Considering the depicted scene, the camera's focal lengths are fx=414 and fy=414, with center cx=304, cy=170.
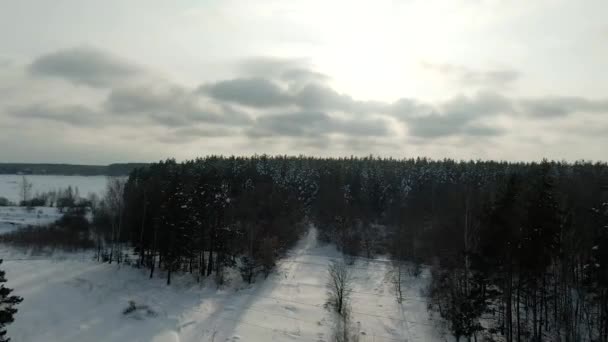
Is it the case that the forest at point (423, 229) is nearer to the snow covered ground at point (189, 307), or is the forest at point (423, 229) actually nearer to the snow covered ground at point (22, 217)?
the snow covered ground at point (189, 307)

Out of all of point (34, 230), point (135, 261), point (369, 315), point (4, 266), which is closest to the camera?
point (369, 315)

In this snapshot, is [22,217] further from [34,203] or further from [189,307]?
[189,307]

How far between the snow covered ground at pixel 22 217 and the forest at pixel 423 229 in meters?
22.1

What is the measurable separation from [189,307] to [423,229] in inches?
1710

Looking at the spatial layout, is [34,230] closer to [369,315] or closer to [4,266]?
[4,266]

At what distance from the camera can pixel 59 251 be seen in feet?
219

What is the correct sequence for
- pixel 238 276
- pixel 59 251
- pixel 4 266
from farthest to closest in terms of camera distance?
pixel 59 251
pixel 238 276
pixel 4 266

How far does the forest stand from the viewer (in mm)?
30031

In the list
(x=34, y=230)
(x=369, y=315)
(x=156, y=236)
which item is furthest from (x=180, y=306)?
(x=34, y=230)

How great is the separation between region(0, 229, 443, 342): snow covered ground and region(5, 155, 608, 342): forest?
12.2 feet

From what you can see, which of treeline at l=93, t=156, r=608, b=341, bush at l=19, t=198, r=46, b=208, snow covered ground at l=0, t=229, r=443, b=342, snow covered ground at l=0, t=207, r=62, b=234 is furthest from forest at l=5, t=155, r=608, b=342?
bush at l=19, t=198, r=46, b=208

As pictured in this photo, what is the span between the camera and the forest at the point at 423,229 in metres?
30.0

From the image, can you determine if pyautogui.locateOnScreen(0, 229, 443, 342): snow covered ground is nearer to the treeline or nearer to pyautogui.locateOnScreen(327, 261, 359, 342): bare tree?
pyautogui.locateOnScreen(327, 261, 359, 342): bare tree

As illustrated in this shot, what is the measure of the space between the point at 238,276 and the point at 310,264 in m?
12.6
